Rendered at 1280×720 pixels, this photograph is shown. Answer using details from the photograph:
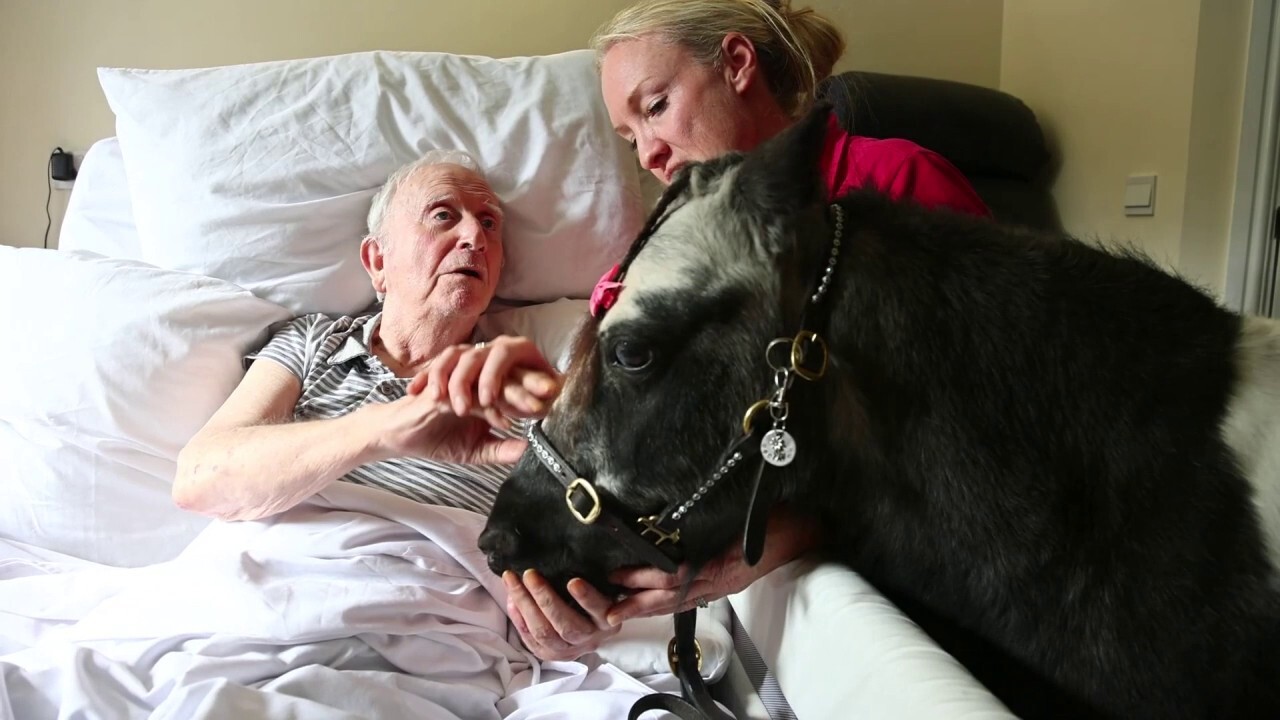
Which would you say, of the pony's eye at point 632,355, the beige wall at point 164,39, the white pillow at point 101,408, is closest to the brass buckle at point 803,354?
the pony's eye at point 632,355

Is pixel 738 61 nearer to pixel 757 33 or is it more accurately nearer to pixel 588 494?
pixel 757 33

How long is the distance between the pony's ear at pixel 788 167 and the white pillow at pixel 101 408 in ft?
3.62

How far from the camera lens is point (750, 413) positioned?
63 centimetres

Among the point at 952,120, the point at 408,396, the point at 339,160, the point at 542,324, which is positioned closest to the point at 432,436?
the point at 408,396

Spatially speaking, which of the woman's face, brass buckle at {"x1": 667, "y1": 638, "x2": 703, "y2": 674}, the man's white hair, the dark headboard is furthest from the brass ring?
the dark headboard

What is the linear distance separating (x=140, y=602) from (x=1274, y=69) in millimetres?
2344

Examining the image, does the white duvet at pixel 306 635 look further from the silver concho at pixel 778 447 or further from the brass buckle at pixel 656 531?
the silver concho at pixel 778 447

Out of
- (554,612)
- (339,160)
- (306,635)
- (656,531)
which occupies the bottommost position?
(306,635)

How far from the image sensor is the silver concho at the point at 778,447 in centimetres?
62

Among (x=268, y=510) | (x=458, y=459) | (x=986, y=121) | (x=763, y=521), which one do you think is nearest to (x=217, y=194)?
(x=268, y=510)

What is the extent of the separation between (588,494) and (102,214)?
5.05 ft

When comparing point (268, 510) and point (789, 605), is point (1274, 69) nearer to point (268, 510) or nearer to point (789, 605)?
point (789, 605)

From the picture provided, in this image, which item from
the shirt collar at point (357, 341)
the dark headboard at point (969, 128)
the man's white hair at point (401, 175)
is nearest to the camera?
the shirt collar at point (357, 341)

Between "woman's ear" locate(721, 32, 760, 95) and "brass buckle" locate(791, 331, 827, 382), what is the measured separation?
2.29ft
